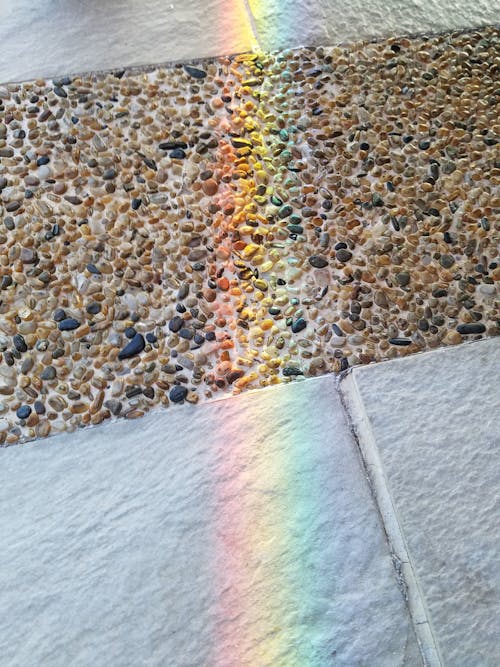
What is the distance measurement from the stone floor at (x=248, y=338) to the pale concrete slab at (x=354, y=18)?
0.03 feet

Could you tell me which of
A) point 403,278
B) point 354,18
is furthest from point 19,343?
point 354,18

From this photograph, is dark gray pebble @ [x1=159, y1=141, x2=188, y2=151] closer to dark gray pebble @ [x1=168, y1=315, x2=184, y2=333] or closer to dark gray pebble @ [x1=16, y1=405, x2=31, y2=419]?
dark gray pebble @ [x1=168, y1=315, x2=184, y2=333]

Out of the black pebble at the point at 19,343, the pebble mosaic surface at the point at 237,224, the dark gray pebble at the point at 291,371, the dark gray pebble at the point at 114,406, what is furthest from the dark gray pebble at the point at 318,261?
the black pebble at the point at 19,343

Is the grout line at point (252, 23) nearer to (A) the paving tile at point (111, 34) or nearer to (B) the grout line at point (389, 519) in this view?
(A) the paving tile at point (111, 34)

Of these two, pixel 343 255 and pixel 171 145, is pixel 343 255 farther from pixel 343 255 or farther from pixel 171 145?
pixel 171 145

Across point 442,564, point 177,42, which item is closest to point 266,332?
point 442,564

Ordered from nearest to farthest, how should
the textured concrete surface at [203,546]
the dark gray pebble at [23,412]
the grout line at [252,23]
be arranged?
the textured concrete surface at [203,546]
the dark gray pebble at [23,412]
the grout line at [252,23]

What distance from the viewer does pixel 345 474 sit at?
1.09 meters

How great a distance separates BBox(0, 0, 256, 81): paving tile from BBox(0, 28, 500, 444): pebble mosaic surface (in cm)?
7

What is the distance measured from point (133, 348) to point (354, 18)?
1.18 meters

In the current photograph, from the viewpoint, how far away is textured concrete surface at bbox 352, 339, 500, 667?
96 centimetres

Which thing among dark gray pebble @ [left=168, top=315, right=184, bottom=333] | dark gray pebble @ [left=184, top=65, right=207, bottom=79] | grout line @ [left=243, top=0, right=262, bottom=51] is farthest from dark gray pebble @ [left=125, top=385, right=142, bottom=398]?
grout line @ [left=243, top=0, right=262, bottom=51]

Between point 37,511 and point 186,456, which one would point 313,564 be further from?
point 37,511

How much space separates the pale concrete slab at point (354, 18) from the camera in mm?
1716
